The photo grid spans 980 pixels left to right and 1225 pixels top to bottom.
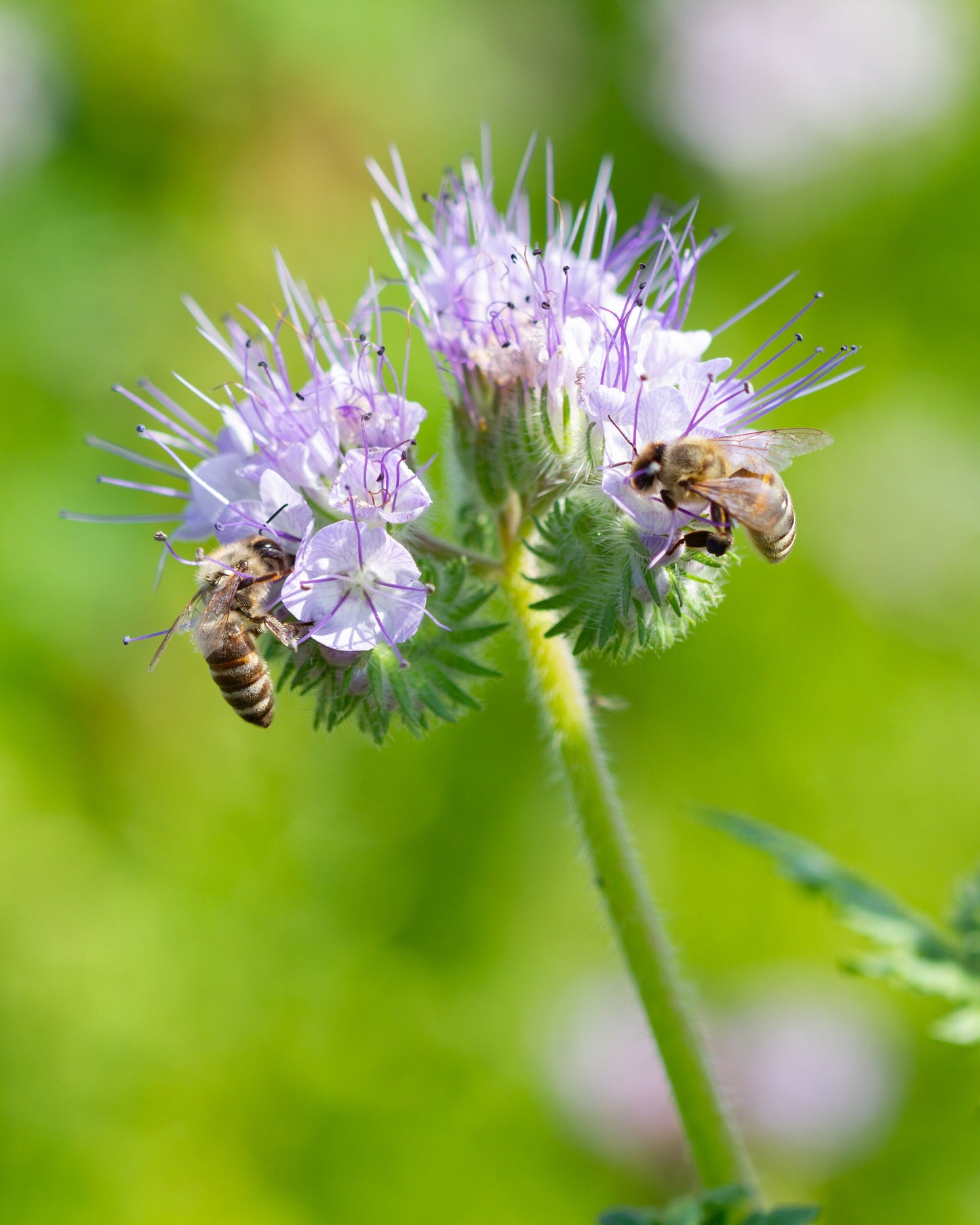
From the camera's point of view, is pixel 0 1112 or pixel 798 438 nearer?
pixel 798 438

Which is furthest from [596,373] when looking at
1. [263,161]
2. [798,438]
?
[263,161]

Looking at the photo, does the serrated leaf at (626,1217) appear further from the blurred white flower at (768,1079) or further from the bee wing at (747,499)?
the blurred white flower at (768,1079)

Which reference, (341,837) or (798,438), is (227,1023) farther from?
(798,438)

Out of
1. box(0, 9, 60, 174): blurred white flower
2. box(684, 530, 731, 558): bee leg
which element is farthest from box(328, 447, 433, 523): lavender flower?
box(0, 9, 60, 174): blurred white flower

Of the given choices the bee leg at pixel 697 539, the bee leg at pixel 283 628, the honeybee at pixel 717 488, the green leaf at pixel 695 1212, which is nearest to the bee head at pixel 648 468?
the honeybee at pixel 717 488

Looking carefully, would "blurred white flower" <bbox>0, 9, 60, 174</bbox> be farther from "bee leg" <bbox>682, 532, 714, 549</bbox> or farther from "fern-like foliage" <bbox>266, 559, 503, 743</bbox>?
"bee leg" <bbox>682, 532, 714, 549</bbox>

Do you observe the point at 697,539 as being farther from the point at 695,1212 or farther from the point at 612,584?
the point at 695,1212
